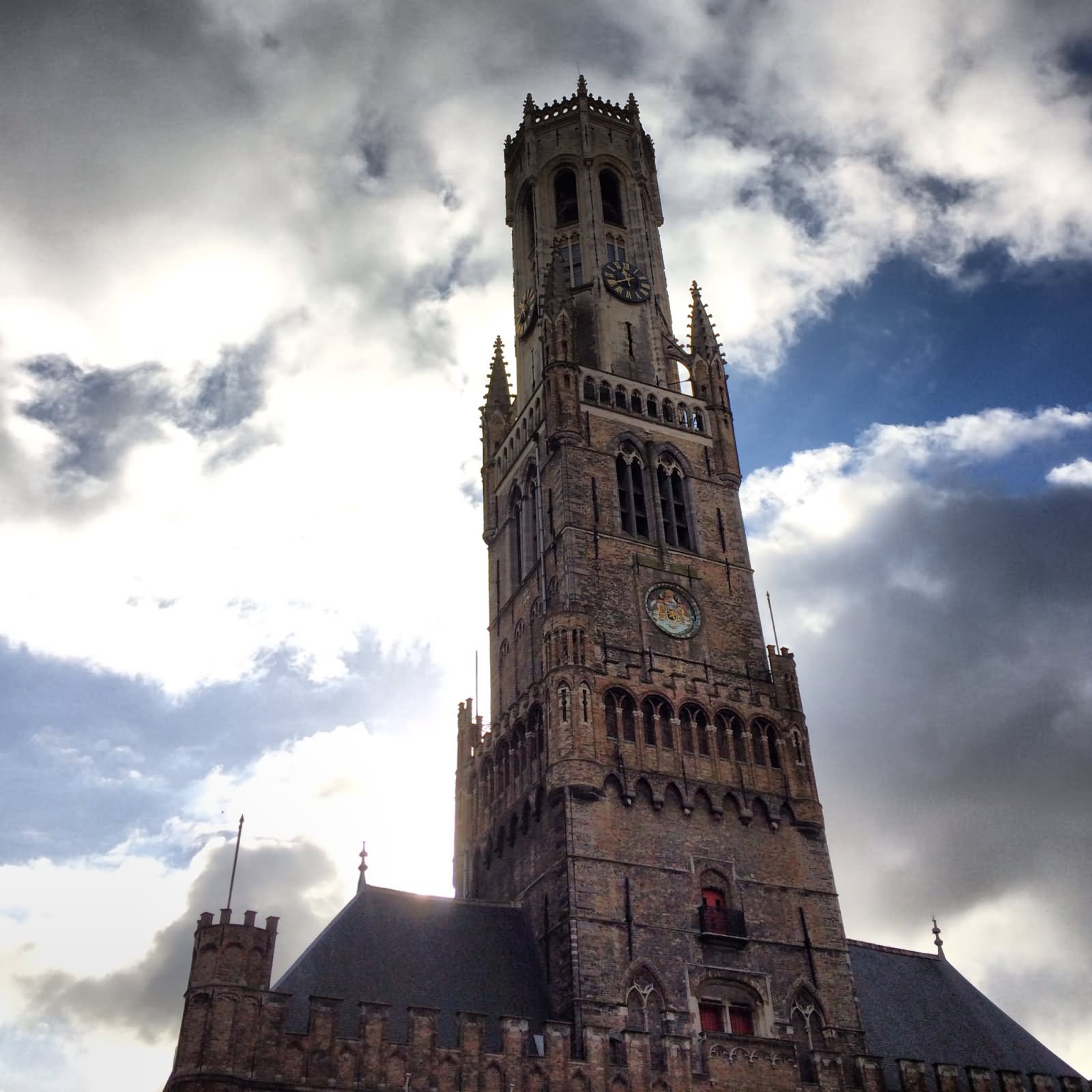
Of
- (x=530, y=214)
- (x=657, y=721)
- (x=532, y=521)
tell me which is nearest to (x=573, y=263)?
(x=530, y=214)

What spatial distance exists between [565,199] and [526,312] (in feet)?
28.7

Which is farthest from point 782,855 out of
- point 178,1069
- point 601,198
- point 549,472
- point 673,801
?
point 601,198

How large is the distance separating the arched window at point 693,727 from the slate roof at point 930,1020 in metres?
11.7

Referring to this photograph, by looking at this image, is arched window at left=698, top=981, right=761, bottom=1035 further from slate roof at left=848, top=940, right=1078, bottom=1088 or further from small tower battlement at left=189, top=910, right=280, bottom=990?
small tower battlement at left=189, top=910, right=280, bottom=990

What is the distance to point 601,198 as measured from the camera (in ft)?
227

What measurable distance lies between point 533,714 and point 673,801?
22.7ft

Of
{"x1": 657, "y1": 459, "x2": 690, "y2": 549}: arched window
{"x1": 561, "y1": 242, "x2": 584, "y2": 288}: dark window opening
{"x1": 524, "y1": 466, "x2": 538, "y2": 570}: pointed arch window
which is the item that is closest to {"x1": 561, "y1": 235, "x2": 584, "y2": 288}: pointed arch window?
{"x1": 561, "y1": 242, "x2": 584, "y2": 288}: dark window opening

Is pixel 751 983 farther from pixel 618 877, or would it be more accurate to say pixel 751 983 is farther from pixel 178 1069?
pixel 178 1069

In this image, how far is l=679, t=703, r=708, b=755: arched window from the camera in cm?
4759

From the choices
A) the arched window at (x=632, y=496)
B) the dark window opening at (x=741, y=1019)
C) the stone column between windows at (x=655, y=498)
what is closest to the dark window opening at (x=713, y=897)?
the dark window opening at (x=741, y=1019)

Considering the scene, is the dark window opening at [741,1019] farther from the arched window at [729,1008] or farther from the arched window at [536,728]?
the arched window at [536,728]

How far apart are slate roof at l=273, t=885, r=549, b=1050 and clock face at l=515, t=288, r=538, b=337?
32890 millimetres

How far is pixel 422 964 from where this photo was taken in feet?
133

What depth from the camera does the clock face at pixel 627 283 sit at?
63.6 metres
